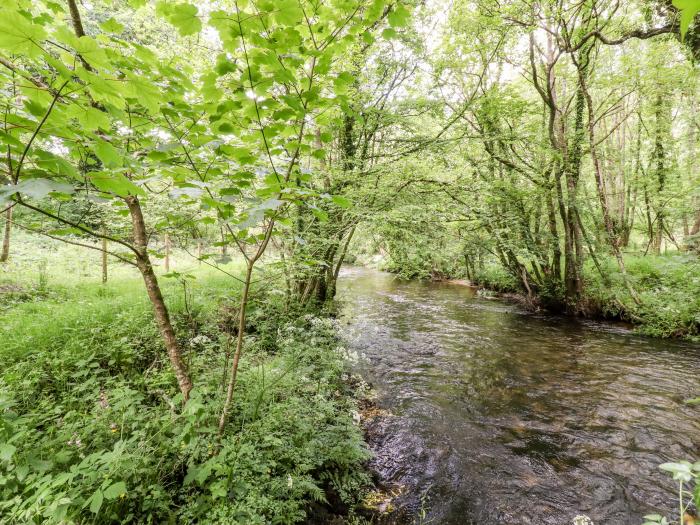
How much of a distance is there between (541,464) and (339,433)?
266 cm

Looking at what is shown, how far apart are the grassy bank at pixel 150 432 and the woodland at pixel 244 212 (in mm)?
29

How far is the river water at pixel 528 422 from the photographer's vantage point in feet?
11.0

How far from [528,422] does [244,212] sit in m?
5.34

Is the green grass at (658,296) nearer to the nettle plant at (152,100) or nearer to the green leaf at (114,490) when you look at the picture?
the nettle plant at (152,100)

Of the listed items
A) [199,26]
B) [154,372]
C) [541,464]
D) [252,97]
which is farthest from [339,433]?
[199,26]

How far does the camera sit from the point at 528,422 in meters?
4.73

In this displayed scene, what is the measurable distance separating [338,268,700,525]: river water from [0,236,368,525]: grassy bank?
3.29ft

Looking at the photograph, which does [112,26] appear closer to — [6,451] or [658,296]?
[6,451]

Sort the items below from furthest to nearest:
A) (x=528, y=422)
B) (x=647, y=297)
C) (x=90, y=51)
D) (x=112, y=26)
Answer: (x=647, y=297) < (x=528, y=422) < (x=112, y=26) < (x=90, y=51)

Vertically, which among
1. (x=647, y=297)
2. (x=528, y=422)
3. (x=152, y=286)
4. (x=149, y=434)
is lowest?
(x=528, y=422)

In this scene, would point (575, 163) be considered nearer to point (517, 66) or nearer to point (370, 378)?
point (517, 66)

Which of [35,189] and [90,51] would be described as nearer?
[35,189]

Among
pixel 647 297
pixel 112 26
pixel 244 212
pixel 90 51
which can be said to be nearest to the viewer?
pixel 90 51

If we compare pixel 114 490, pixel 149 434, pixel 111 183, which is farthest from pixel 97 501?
pixel 111 183
